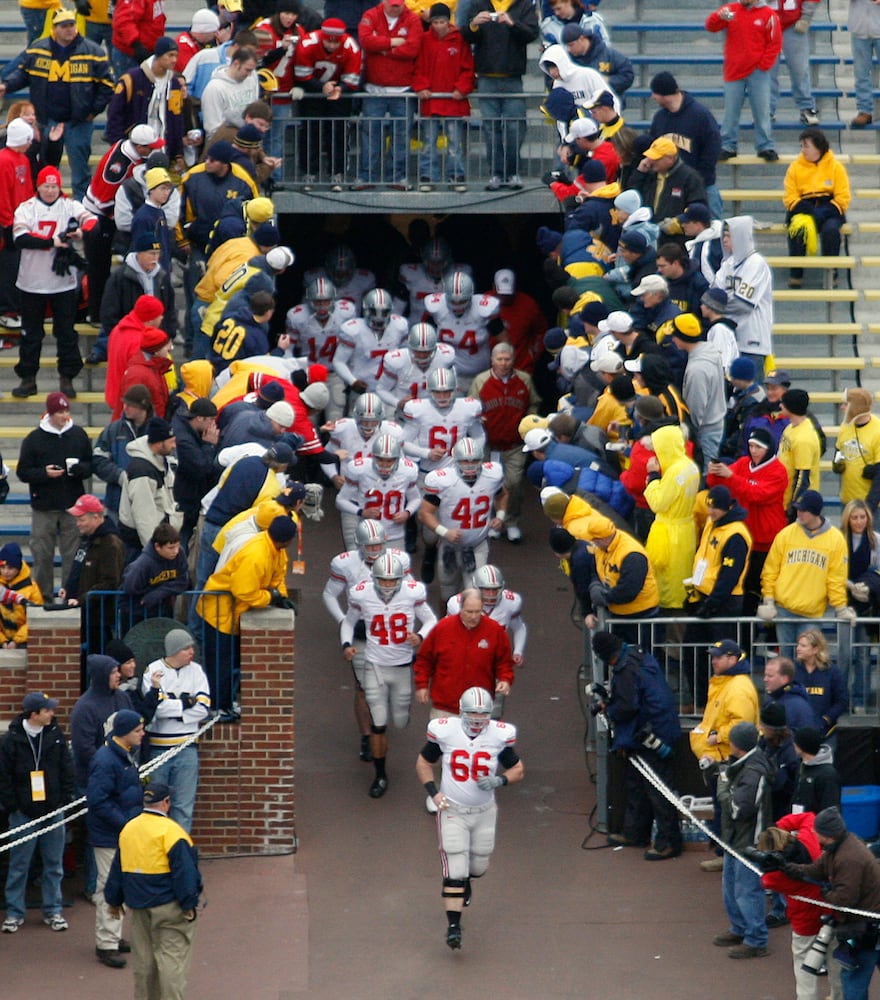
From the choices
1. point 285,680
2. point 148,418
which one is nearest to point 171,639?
point 285,680

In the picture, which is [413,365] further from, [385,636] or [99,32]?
[99,32]

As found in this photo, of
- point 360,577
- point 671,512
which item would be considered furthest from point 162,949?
→ point 671,512

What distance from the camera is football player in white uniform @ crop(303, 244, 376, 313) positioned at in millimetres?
22312

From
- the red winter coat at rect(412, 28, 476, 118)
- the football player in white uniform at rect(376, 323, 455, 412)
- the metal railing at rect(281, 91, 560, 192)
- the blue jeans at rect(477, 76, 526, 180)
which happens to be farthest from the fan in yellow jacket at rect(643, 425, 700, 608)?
the red winter coat at rect(412, 28, 476, 118)

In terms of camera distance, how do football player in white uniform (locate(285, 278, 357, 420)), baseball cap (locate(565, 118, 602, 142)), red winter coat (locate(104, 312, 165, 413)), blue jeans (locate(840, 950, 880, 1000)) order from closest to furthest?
blue jeans (locate(840, 950, 880, 1000)) → red winter coat (locate(104, 312, 165, 413)) → baseball cap (locate(565, 118, 602, 142)) → football player in white uniform (locate(285, 278, 357, 420))

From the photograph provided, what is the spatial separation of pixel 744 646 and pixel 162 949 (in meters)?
4.96

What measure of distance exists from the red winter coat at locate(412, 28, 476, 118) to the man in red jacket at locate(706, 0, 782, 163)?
2.41 m

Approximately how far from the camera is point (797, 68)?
22.0 metres

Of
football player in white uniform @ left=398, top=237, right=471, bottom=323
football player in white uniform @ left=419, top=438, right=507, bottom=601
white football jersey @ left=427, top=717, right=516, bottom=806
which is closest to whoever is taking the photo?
white football jersey @ left=427, top=717, right=516, bottom=806

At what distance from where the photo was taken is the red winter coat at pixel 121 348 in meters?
17.3

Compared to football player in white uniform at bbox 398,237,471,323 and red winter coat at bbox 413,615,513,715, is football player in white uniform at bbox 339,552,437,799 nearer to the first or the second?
red winter coat at bbox 413,615,513,715

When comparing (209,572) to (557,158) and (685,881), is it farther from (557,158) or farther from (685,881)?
(557,158)

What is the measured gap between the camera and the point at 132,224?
1841 centimetres

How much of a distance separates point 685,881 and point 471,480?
4223 mm
